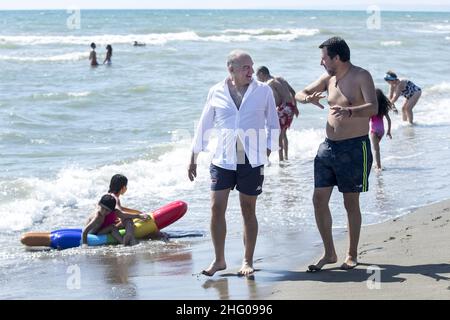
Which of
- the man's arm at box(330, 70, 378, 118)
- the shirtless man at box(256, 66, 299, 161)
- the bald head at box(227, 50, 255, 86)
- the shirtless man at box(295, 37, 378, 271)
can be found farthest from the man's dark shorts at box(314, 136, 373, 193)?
the shirtless man at box(256, 66, 299, 161)

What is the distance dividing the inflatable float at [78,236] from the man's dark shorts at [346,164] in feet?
9.06

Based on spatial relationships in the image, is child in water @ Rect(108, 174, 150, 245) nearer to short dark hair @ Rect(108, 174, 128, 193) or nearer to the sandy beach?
short dark hair @ Rect(108, 174, 128, 193)

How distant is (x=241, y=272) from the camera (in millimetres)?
6559

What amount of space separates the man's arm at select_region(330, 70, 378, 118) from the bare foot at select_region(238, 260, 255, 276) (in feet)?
4.43

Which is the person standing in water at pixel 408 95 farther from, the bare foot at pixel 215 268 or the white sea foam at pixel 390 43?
the white sea foam at pixel 390 43

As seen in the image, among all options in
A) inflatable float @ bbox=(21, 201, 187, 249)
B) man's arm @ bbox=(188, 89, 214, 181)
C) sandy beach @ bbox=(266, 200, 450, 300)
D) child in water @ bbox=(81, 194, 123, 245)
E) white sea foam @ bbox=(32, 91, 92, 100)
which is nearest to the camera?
sandy beach @ bbox=(266, 200, 450, 300)

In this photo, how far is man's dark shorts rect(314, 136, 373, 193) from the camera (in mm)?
6352

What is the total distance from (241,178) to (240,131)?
35 cm

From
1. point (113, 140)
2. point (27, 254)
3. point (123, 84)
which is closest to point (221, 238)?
point (27, 254)

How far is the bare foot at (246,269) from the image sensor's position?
6535 millimetres

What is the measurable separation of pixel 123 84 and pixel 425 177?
14.6m

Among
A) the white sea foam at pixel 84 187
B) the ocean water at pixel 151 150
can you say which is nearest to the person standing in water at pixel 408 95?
the ocean water at pixel 151 150

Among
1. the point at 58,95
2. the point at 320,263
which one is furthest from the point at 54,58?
the point at 320,263
